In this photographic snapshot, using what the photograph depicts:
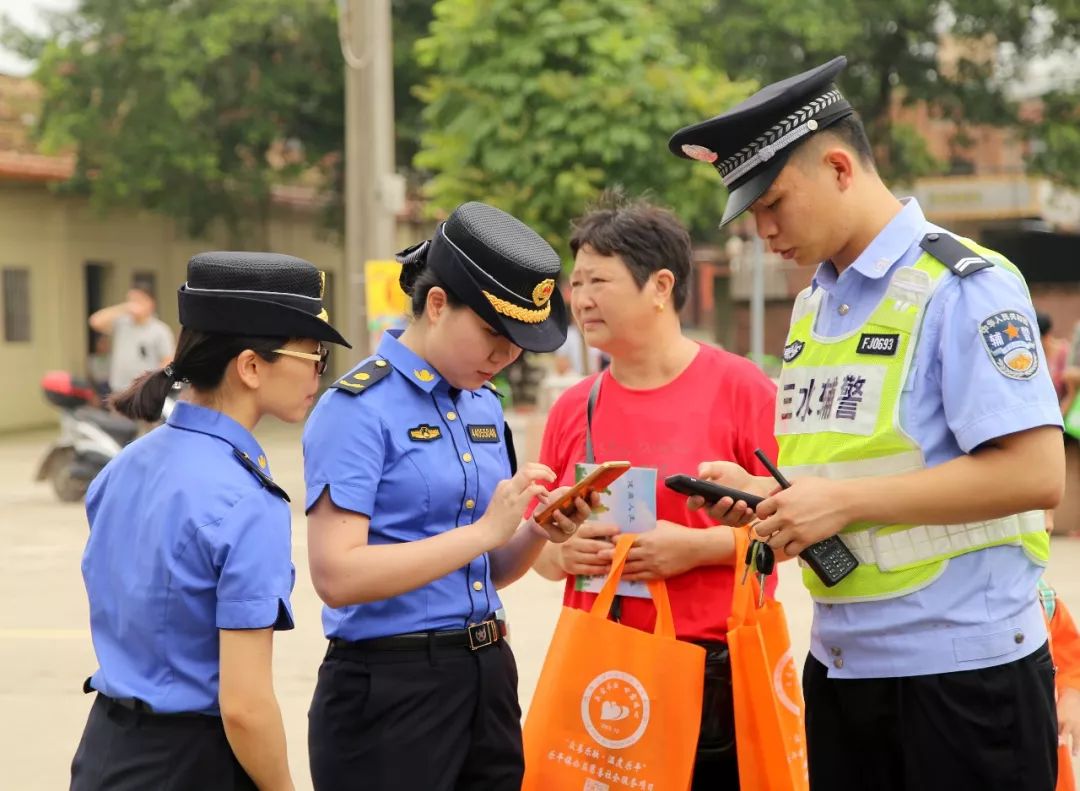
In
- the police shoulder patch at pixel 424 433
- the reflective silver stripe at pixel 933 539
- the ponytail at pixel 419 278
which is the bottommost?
the reflective silver stripe at pixel 933 539

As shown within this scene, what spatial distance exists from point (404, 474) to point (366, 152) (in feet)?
30.9

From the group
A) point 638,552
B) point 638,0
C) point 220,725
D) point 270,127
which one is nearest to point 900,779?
point 638,552

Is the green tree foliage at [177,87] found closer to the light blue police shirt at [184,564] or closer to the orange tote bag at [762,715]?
the orange tote bag at [762,715]

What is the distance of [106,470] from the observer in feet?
8.49

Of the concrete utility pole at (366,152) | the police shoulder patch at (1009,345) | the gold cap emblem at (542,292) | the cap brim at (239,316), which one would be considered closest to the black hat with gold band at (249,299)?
the cap brim at (239,316)

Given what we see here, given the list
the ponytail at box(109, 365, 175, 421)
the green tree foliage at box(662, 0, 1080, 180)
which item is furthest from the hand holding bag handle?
the green tree foliage at box(662, 0, 1080, 180)

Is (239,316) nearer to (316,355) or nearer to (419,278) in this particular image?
(316,355)

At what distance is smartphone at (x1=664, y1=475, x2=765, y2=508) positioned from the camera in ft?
9.10

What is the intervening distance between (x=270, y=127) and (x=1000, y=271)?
20593 mm

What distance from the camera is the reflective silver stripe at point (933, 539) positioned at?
97.8 inches

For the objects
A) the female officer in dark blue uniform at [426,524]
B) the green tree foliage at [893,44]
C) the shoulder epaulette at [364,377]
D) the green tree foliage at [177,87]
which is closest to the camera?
the female officer in dark blue uniform at [426,524]

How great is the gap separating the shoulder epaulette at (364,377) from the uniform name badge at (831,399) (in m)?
0.80

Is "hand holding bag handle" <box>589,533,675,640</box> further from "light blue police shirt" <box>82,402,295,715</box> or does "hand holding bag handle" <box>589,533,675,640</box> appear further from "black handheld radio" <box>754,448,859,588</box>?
"light blue police shirt" <box>82,402,295,715</box>

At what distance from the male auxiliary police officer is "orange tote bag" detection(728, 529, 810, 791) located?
1.56 feet
